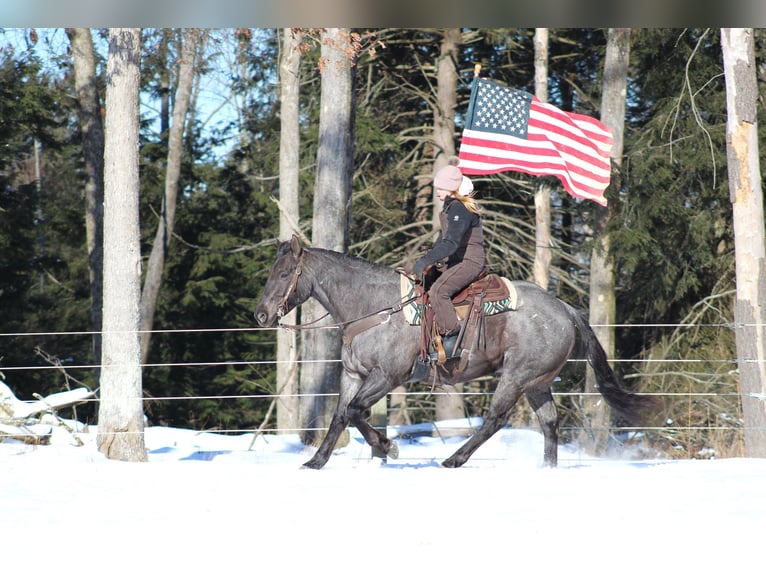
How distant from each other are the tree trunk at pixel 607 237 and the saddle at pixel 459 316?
7886 mm

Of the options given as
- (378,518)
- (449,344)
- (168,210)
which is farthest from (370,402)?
Answer: (168,210)

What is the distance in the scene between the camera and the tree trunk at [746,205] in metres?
11.4

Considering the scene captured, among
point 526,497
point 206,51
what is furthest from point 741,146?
point 206,51

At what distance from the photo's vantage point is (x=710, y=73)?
17.2 meters

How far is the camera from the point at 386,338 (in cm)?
861

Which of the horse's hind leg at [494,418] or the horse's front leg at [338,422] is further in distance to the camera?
the horse's hind leg at [494,418]

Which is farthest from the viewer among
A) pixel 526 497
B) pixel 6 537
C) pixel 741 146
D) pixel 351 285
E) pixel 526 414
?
pixel 526 414

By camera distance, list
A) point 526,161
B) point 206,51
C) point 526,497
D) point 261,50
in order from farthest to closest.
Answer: point 261,50 → point 206,51 → point 526,161 → point 526,497

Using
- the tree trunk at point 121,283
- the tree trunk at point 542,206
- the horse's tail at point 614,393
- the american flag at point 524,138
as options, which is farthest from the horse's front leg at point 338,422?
the tree trunk at point 542,206

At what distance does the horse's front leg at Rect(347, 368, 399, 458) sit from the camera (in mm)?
8461

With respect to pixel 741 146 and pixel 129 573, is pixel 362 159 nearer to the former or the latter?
pixel 741 146

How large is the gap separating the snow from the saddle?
0.95 metres

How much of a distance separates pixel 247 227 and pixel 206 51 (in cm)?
647

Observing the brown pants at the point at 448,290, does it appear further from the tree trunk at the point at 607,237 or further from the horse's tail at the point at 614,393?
the tree trunk at the point at 607,237
